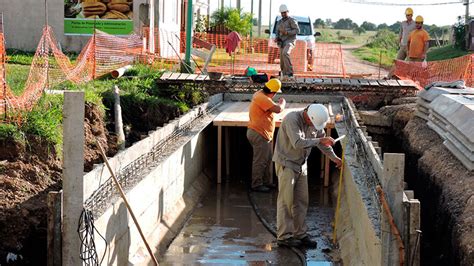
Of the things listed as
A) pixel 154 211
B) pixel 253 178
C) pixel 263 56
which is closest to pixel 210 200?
pixel 253 178

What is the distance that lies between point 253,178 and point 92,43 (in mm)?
6341

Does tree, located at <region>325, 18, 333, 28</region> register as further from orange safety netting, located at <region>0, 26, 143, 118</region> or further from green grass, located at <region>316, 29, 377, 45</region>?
orange safety netting, located at <region>0, 26, 143, 118</region>

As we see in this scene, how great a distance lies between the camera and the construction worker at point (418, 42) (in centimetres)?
1872

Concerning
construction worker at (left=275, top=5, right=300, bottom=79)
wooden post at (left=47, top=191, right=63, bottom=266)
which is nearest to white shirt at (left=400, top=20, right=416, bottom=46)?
construction worker at (left=275, top=5, right=300, bottom=79)

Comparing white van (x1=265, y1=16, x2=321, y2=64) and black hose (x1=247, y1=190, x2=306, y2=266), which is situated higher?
white van (x1=265, y1=16, x2=321, y2=64)

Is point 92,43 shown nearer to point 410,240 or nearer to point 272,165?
point 272,165

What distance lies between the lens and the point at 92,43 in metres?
18.1

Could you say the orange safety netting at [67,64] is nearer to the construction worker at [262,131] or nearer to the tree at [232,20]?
the construction worker at [262,131]

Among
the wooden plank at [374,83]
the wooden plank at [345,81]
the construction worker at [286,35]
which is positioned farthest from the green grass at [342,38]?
the wooden plank at [374,83]

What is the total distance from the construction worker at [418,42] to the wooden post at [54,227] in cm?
1310

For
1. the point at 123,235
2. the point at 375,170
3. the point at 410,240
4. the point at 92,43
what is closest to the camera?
the point at 410,240

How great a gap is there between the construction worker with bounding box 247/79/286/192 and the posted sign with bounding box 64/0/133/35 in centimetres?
1402

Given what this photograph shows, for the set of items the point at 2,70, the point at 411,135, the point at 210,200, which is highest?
the point at 2,70

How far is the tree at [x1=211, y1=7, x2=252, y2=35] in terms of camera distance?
157ft
